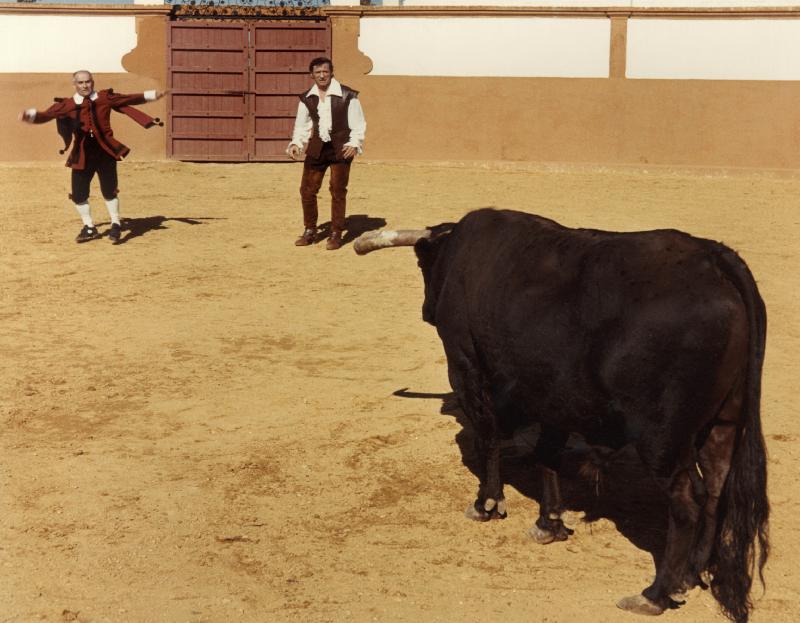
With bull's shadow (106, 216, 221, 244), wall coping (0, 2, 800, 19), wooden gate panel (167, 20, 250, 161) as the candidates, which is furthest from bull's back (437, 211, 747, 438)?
wooden gate panel (167, 20, 250, 161)

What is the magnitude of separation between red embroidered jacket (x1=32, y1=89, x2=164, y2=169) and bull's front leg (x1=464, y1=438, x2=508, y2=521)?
25.0 feet

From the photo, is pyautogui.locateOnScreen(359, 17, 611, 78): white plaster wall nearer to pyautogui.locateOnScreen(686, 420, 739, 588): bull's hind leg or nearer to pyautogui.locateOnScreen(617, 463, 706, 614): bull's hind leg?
pyautogui.locateOnScreen(686, 420, 739, 588): bull's hind leg

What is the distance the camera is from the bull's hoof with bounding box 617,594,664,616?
458 cm

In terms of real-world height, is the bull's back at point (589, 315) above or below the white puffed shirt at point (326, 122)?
below

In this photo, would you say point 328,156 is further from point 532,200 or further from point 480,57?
point 480,57

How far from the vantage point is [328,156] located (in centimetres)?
1203

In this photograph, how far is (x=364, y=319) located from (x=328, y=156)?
302 centimetres

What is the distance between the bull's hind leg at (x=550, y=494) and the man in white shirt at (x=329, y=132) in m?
6.88

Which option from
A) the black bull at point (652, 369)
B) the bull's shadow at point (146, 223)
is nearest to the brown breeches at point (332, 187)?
the bull's shadow at point (146, 223)

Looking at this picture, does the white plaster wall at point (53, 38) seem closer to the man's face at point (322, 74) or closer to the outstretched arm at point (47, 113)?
the outstretched arm at point (47, 113)

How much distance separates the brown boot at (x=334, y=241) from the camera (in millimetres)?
12047

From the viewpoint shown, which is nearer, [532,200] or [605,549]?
[605,549]

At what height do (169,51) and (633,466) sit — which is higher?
(169,51)

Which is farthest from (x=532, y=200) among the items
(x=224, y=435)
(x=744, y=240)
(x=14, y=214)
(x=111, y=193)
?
(x=224, y=435)
